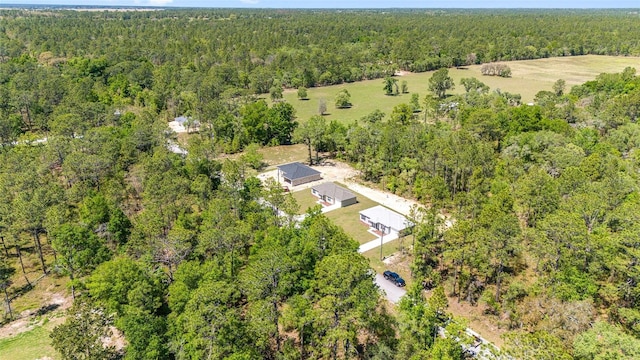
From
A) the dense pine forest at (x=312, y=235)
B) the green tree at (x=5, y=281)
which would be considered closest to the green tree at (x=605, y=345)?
the dense pine forest at (x=312, y=235)

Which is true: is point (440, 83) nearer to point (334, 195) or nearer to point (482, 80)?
point (482, 80)

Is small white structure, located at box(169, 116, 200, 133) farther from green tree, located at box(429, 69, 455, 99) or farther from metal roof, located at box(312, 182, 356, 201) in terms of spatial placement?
green tree, located at box(429, 69, 455, 99)

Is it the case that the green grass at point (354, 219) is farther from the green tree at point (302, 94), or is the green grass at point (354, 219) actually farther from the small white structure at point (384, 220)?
the green tree at point (302, 94)

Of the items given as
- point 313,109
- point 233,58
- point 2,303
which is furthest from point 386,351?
point 233,58

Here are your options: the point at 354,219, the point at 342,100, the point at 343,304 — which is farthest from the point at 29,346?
the point at 342,100

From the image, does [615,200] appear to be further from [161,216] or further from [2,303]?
[2,303]

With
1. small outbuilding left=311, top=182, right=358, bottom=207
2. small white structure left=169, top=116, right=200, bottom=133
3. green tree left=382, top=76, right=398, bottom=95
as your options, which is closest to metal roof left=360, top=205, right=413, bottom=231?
small outbuilding left=311, top=182, right=358, bottom=207
